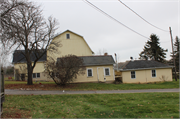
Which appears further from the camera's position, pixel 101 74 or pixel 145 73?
pixel 145 73

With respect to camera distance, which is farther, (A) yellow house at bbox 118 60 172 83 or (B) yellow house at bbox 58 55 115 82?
(A) yellow house at bbox 118 60 172 83

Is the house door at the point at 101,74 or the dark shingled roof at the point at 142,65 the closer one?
the house door at the point at 101,74

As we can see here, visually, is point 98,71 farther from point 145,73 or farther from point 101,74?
point 145,73

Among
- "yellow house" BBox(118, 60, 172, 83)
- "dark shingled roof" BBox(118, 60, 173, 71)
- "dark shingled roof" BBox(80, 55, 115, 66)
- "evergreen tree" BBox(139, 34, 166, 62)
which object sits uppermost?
"evergreen tree" BBox(139, 34, 166, 62)

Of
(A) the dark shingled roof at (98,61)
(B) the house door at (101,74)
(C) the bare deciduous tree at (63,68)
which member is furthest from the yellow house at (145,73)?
(C) the bare deciduous tree at (63,68)

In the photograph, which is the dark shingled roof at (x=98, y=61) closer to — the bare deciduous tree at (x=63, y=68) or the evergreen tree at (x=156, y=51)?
the bare deciduous tree at (x=63, y=68)

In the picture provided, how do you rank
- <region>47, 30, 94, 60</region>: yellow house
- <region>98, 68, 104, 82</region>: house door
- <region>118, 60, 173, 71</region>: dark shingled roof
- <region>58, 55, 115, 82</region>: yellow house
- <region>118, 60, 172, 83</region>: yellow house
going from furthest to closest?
1. <region>47, 30, 94, 60</region>: yellow house
2. <region>118, 60, 173, 71</region>: dark shingled roof
3. <region>118, 60, 172, 83</region>: yellow house
4. <region>98, 68, 104, 82</region>: house door
5. <region>58, 55, 115, 82</region>: yellow house

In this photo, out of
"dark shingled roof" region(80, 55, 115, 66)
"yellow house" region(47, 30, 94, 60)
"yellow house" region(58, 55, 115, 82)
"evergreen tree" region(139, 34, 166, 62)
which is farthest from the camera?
"evergreen tree" region(139, 34, 166, 62)

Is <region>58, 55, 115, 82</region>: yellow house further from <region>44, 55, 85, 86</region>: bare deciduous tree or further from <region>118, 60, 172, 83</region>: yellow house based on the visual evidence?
<region>44, 55, 85, 86</region>: bare deciduous tree

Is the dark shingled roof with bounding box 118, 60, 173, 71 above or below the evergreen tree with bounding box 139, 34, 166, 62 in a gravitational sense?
below

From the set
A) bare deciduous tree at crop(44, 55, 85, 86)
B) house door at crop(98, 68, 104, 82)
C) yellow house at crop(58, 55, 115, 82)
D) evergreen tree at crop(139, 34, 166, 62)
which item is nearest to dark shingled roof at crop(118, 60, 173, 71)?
yellow house at crop(58, 55, 115, 82)

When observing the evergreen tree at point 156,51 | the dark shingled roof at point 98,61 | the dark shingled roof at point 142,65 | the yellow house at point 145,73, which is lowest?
the yellow house at point 145,73

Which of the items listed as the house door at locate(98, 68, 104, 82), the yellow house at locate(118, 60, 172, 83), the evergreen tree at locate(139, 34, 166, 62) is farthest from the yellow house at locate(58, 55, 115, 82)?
the evergreen tree at locate(139, 34, 166, 62)

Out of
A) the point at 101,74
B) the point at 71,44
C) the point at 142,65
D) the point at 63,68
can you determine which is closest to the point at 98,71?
the point at 101,74
